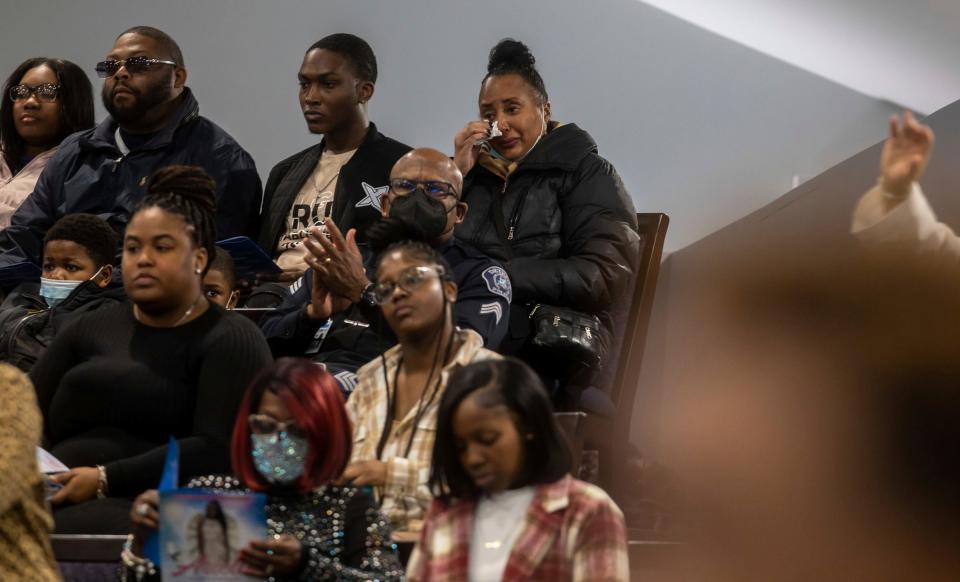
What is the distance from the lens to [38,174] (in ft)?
11.6

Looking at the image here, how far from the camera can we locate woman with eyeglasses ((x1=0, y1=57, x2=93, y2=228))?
357cm

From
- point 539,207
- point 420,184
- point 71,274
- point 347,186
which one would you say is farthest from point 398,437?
point 347,186

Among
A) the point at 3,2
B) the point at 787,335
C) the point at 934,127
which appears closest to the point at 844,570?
the point at 787,335

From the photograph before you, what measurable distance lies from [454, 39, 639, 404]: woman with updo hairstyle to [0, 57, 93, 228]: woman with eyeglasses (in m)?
1.13

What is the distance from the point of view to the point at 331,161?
10.9ft

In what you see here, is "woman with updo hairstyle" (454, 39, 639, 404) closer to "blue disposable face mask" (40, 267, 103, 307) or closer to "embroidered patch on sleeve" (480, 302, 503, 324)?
"embroidered patch on sleeve" (480, 302, 503, 324)

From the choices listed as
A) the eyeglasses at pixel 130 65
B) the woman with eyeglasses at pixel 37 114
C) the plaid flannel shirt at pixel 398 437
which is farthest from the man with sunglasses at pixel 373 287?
the woman with eyeglasses at pixel 37 114

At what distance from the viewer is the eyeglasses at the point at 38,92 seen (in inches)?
141

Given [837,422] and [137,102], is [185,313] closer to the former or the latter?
[837,422]

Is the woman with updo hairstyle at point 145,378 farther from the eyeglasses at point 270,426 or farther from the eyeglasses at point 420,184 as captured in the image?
the eyeglasses at point 420,184

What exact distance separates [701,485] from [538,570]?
1.55 feet

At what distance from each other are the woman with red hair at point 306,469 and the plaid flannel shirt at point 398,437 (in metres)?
0.15

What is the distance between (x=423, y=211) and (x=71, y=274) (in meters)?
0.78

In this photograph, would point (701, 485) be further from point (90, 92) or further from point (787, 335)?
point (90, 92)
